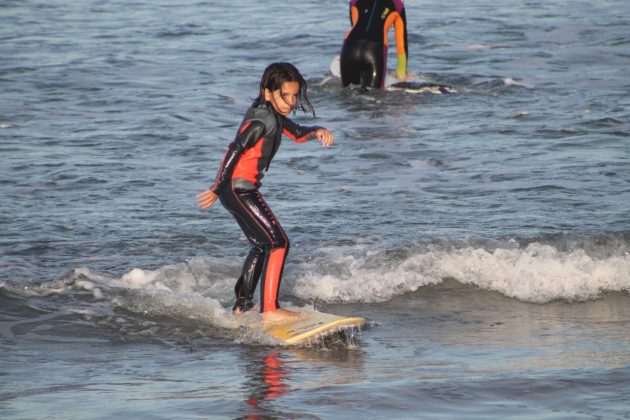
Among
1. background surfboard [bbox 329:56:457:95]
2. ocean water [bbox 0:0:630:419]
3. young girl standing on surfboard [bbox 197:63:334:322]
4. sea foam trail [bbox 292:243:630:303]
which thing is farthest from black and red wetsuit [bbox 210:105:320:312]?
background surfboard [bbox 329:56:457:95]

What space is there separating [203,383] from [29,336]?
1751 mm

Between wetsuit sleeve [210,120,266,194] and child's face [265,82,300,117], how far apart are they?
6.0 inches

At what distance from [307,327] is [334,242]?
2.48 meters

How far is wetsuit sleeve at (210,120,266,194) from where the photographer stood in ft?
22.0

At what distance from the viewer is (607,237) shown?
9180 millimetres

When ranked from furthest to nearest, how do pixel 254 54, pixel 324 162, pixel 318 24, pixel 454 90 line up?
pixel 318 24 → pixel 254 54 → pixel 454 90 → pixel 324 162

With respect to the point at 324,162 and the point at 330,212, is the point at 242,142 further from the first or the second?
the point at 324,162

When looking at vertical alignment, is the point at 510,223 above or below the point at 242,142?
below

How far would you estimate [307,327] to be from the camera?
6.87 meters

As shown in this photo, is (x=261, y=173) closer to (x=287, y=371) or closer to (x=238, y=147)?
(x=238, y=147)

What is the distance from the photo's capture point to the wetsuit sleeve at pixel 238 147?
6691 millimetres

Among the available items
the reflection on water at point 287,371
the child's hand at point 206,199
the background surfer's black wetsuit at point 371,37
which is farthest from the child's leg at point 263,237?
the background surfer's black wetsuit at point 371,37

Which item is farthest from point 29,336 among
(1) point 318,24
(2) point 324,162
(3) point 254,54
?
(1) point 318,24

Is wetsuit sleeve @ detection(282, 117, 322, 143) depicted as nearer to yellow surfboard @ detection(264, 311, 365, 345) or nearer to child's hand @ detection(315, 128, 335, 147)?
child's hand @ detection(315, 128, 335, 147)
